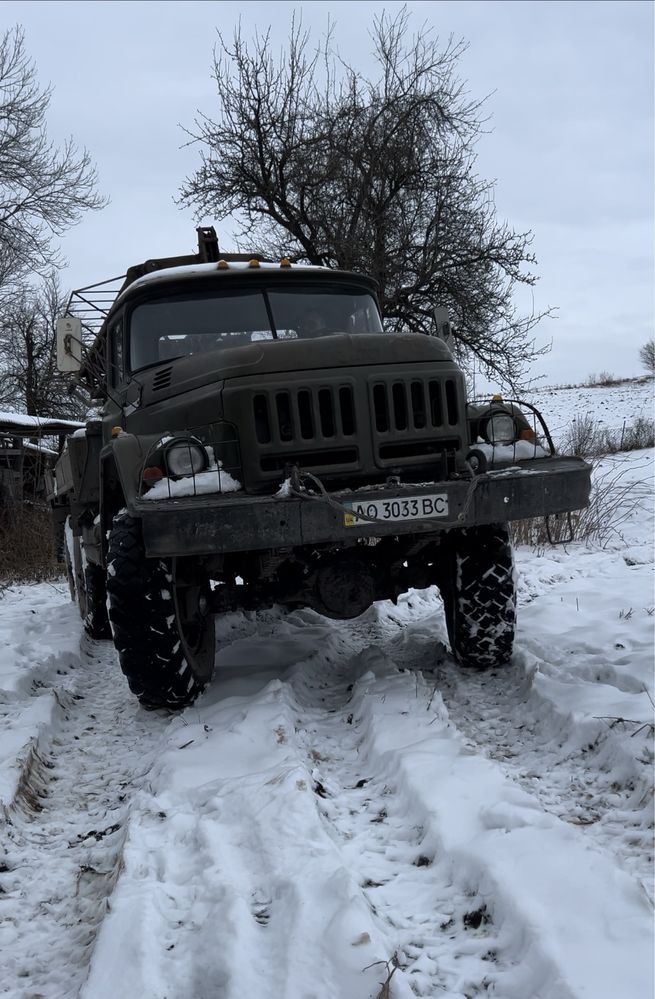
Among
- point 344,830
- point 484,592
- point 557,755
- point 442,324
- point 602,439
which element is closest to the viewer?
point 344,830

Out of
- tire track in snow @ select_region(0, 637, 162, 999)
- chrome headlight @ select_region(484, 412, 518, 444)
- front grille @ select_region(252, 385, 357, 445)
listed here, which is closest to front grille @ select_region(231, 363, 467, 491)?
front grille @ select_region(252, 385, 357, 445)

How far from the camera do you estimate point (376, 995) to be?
1849 millimetres

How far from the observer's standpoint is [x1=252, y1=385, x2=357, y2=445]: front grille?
3.97 meters

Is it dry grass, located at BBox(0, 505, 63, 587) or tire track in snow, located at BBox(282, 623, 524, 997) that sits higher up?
dry grass, located at BBox(0, 505, 63, 587)

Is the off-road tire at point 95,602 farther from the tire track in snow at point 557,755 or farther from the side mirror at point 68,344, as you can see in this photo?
the tire track in snow at point 557,755

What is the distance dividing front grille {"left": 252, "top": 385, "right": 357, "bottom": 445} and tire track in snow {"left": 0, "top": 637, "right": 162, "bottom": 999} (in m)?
1.66

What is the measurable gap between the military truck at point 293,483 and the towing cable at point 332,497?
0.01 metres

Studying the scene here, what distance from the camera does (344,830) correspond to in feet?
9.04

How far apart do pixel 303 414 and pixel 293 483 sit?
0.41 m

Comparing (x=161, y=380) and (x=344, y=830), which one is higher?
(x=161, y=380)

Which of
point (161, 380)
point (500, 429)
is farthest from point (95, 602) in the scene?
point (500, 429)

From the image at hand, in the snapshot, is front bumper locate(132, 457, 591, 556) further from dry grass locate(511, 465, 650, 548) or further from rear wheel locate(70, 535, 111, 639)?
dry grass locate(511, 465, 650, 548)

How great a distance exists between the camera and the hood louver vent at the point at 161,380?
4664mm

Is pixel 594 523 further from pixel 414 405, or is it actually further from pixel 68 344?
pixel 68 344
